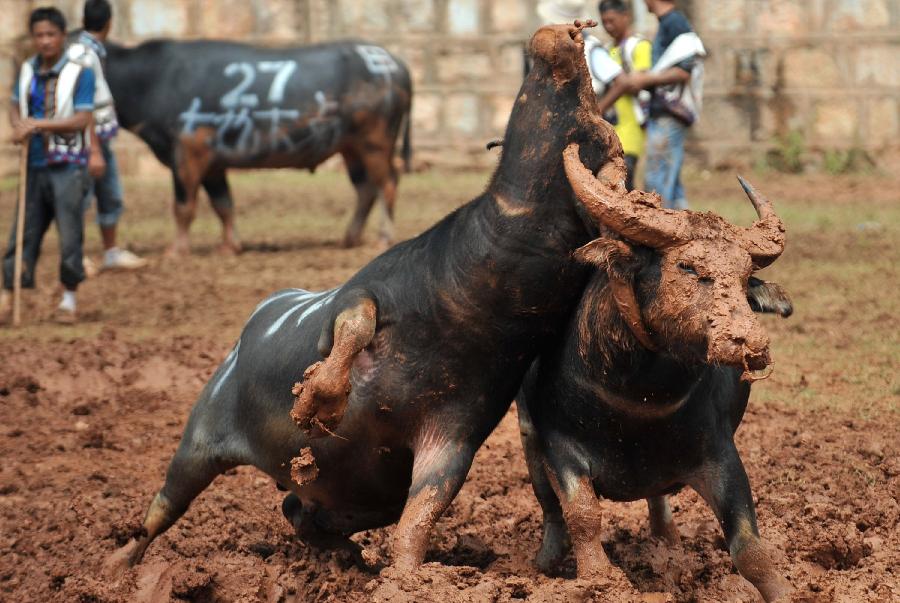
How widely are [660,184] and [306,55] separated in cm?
400

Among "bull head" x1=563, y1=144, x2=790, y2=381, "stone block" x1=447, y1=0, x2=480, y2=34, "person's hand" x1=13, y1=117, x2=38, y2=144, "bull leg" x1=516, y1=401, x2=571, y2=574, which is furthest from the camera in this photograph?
"stone block" x1=447, y1=0, x2=480, y2=34

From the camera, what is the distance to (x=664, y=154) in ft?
30.9

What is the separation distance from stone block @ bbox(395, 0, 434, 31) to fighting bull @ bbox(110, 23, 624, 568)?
12.0 meters

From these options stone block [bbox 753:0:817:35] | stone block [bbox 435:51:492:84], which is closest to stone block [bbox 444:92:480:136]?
stone block [bbox 435:51:492:84]

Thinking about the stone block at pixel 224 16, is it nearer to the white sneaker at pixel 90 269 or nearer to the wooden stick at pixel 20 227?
the white sneaker at pixel 90 269

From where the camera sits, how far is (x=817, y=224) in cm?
1233

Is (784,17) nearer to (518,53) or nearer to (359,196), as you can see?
(518,53)

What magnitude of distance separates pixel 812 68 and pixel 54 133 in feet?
30.6

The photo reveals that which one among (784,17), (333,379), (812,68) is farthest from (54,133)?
(812,68)

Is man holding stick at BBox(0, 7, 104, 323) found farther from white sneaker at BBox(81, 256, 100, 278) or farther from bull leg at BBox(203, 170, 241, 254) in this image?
bull leg at BBox(203, 170, 241, 254)

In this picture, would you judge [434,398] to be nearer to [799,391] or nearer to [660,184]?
[799,391]

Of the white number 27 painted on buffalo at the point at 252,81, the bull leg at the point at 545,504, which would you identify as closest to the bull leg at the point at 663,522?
the bull leg at the point at 545,504

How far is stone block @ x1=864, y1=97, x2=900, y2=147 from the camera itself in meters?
15.1

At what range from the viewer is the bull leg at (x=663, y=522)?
4.76 metres
